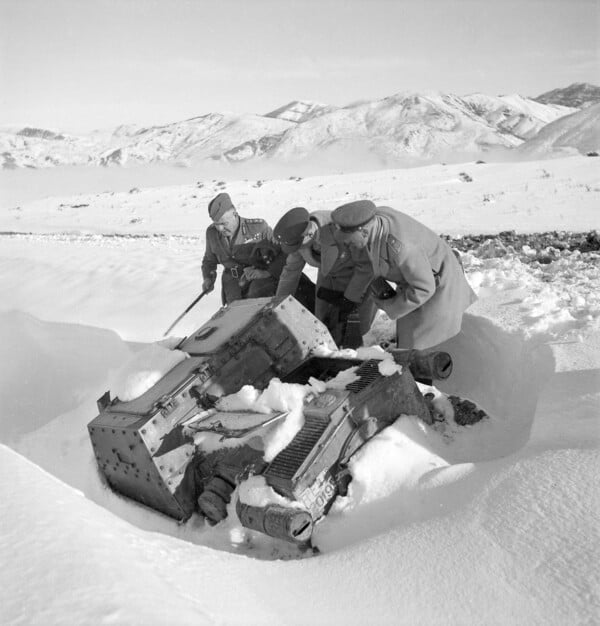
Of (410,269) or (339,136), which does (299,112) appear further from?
(410,269)

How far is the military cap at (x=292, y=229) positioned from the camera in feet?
15.6

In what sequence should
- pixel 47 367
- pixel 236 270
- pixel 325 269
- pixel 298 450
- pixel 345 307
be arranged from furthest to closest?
1. pixel 47 367
2. pixel 236 270
3. pixel 345 307
4. pixel 325 269
5. pixel 298 450

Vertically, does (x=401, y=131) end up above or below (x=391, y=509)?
below

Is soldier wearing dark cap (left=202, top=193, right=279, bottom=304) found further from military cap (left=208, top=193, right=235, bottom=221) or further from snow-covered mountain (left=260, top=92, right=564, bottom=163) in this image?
snow-covered mountain (left=260, top=92, right=564, bottom=163)

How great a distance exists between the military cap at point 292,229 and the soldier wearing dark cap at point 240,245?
2.92 feet

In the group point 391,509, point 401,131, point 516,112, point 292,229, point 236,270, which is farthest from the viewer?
point 516,112

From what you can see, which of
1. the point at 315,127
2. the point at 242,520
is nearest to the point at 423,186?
the point at 242,520

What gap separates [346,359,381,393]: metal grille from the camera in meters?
3.30

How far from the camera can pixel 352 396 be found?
321 centimetres

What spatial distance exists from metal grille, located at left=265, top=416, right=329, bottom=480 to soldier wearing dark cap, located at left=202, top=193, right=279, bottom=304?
2.74m

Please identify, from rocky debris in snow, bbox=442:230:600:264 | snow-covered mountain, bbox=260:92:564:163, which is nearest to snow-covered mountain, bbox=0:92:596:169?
snow-covered mountain, bbox=260:92:564:163

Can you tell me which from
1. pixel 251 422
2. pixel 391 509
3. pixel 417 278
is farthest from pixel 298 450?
pixel 417 278

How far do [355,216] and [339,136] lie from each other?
196 feet

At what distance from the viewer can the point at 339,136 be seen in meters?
60.9
